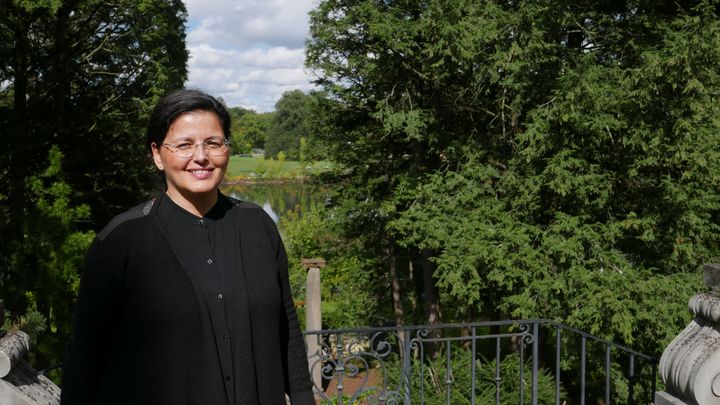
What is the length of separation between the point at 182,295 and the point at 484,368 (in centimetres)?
719

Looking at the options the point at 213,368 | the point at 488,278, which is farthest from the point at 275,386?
the point at 488,278

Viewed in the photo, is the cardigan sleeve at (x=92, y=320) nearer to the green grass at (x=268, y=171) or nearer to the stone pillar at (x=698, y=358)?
the stone pillar at (x=698, y=358)

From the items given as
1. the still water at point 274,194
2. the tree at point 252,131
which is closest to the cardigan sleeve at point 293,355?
the still water at point 274,194

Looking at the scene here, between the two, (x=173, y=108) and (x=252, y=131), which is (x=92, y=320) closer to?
(x=173, y=108)

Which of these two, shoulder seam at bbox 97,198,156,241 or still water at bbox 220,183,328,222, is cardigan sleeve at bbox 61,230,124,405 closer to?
shoulder seam at bbox 97,198,156,241

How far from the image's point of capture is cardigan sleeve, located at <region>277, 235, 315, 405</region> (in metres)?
2.02

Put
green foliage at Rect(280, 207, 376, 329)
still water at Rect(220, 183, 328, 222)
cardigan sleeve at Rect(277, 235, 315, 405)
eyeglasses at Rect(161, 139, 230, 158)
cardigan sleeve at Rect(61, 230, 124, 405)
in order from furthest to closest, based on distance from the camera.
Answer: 1. still water at Rect(220, 183, 328, 222)
2. green foliage at Rect(280, 207, 376, 329)
3. cardigan sleeve at Rect(277, 235, 315, 405)
4. eyeglasses at Rect(161, 139, 230, 158)
5. cardigan sleeve at Rect(61, 230, 124, 405)

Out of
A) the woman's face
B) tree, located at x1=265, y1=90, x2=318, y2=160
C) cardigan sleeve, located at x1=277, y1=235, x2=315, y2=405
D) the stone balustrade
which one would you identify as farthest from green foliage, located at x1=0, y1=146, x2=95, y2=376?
tree, located at x1=265, y1=90, x2=318, y2=160

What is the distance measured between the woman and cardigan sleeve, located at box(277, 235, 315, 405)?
78mm

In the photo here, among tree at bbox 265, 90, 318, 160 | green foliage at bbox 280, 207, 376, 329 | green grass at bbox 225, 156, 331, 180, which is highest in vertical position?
tree at bbox 265, 90, 318, 160

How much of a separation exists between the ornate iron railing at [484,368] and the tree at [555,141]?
698mm

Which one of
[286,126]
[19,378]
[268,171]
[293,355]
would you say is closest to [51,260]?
[19,378]

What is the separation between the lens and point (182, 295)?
1.74 metres

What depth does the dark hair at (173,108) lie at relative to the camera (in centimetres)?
180
